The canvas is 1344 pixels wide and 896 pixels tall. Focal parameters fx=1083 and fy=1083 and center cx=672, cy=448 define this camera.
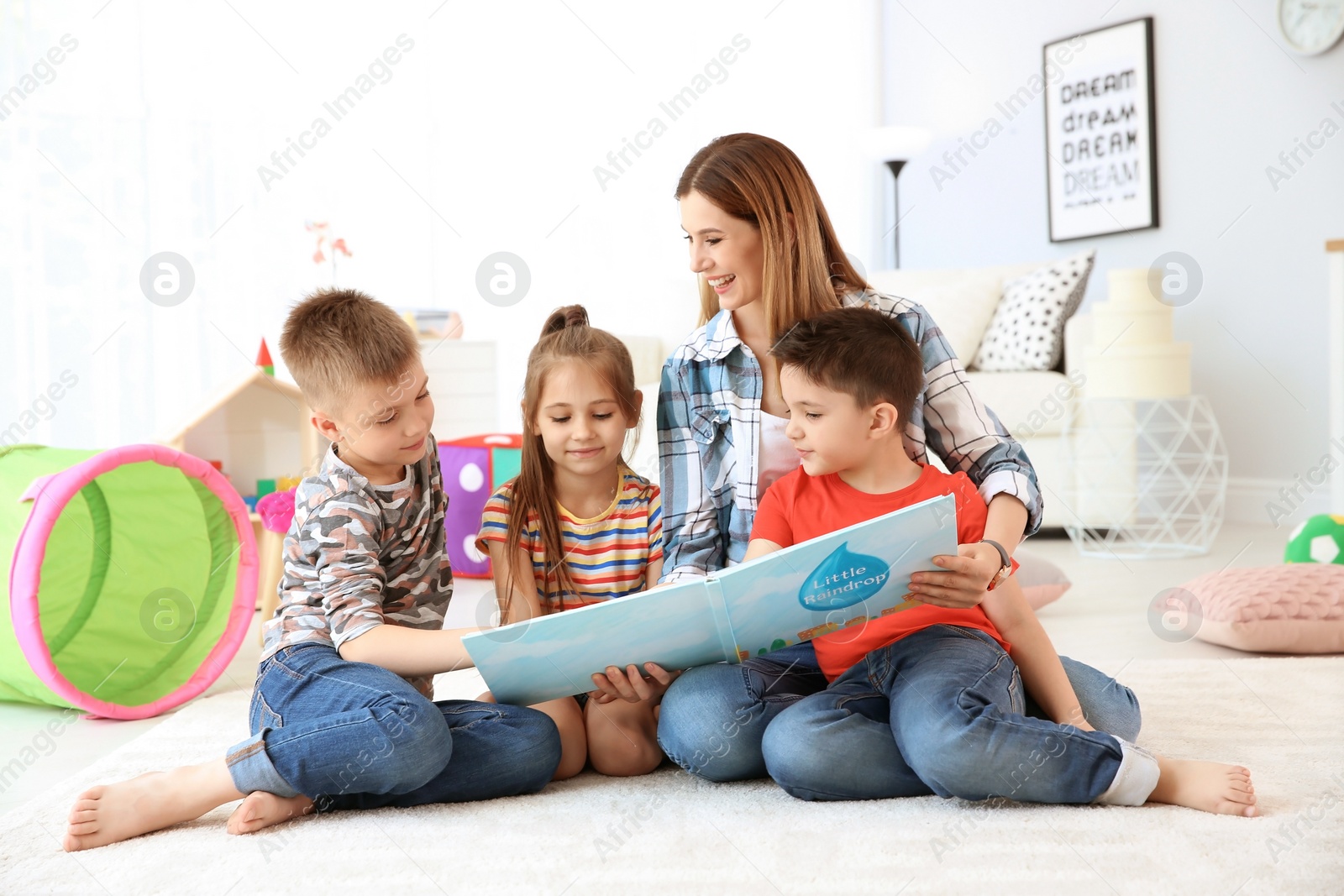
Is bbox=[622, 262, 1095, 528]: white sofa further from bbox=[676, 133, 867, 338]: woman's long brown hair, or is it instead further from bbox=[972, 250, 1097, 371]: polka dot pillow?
bbox=[676, 133, 867, 338]: woman's long brown hair

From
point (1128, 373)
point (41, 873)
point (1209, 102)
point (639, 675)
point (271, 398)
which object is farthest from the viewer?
point (1209, 102)

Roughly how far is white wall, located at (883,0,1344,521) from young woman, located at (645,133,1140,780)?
7.58 ft

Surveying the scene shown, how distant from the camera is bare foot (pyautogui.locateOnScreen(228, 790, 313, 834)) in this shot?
3.41 feet

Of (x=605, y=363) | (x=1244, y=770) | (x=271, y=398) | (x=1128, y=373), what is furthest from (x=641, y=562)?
(x=1128, y=373)

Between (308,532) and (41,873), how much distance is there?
40 centimetres

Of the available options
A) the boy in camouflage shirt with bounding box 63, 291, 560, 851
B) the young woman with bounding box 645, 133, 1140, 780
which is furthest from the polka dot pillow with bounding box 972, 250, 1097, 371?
the boy in camouflage shirt with bounding box 63, 291, 560, 851

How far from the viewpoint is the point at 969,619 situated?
45.4 inches

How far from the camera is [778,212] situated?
123 centimetres

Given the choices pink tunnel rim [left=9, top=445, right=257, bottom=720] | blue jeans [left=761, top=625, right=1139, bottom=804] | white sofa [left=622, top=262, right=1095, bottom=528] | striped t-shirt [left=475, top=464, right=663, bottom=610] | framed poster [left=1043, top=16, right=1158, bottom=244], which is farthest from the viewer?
framed poster [left=1043, top=16, right=1158, bottom=244]

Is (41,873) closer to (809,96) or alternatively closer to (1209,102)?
(1209,102)

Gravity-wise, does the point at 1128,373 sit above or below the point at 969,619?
above

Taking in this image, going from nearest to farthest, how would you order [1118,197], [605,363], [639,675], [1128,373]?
[639,675], [605,363], [1128,373], [1118,197]

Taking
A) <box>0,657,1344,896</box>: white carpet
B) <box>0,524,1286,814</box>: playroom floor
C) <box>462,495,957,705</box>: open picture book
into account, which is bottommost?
<box>0,524,1286,814</box>: playroom floor

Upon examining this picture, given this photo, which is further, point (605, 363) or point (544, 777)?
point (605, 363)
